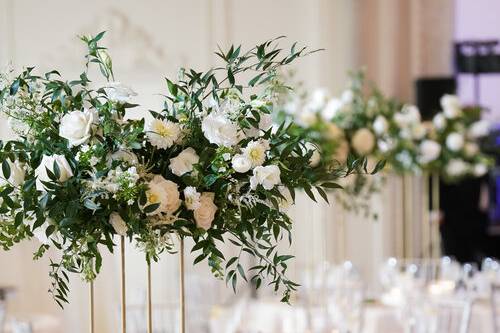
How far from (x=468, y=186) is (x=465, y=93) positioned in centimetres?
116

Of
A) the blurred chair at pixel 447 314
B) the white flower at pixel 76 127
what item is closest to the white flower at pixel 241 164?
the white flower at pixel 76 127

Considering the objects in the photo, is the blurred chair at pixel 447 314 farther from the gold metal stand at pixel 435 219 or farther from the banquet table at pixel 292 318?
the gold metal stand at pixel 435 219

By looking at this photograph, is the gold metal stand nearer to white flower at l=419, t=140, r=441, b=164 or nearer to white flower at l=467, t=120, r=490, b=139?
white flower at l=467, t=120, r=490, b=139

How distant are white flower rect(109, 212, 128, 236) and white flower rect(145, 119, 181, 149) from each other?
0.66 feet

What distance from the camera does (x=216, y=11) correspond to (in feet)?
26.7

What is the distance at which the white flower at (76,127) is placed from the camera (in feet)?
7.55

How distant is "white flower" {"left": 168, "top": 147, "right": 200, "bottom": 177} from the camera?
7.79 ft

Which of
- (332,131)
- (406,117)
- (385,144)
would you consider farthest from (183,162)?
(406,117)

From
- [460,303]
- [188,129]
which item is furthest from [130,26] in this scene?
[188,129]

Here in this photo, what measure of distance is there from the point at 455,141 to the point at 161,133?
4925 millimetres

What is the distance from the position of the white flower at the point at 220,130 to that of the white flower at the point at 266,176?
105 millimetres

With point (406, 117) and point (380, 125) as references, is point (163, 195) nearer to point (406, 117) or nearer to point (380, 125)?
point (380, 125)

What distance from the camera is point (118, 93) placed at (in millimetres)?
2367

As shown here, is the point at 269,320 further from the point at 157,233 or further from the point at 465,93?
the point at 465,93
